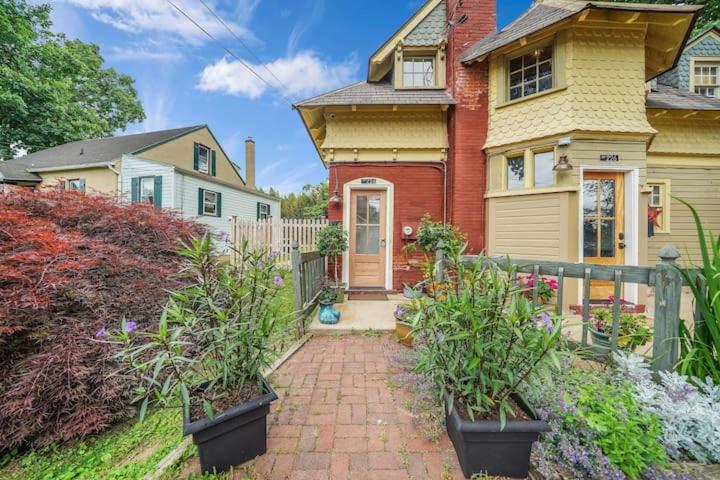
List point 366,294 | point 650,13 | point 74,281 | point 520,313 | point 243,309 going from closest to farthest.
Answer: point 520,313, point 243,309, point 74,281, point 650,13, point 366,294

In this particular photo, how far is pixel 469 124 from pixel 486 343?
209 inches

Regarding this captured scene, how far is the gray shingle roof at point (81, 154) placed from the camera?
11.4 m

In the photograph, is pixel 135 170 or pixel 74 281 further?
pixel 135 170

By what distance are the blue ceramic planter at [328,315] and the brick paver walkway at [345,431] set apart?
1.01 m

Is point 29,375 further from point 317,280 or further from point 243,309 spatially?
point 317,280

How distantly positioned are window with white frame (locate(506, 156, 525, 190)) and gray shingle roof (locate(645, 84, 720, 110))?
9.70 ft

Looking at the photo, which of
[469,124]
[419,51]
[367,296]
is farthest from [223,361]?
[419,51]

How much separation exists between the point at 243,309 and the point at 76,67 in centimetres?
2208

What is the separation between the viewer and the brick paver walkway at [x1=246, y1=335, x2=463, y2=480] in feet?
5.41

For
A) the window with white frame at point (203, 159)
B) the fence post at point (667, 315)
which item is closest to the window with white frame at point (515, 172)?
the fence post at point (667, 315)

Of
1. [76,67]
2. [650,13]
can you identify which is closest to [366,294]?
[650,13]

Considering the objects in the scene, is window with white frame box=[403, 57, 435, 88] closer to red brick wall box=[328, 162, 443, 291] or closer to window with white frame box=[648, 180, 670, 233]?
red brick wall box=[328, 162, 443, 291]

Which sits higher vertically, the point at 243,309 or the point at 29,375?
the point at 243,309

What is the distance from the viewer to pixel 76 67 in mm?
14875
